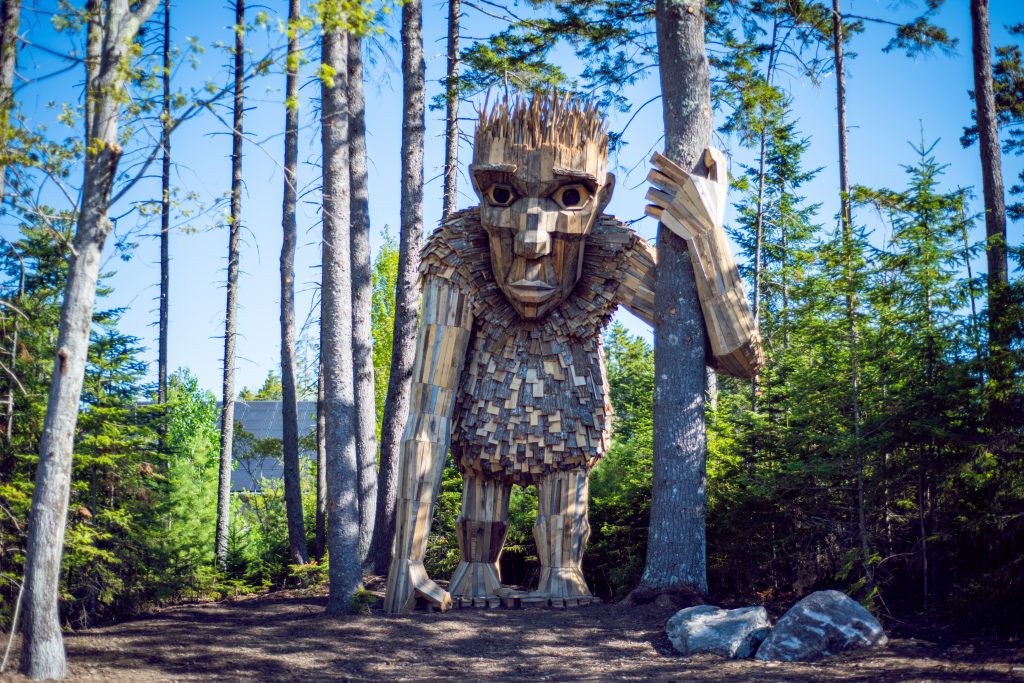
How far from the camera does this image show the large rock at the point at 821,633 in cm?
454

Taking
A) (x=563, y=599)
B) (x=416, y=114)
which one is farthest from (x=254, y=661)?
(x=416, y=114)

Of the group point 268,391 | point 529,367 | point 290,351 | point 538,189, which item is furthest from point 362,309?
point 268,391

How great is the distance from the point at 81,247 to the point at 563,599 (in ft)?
12.4

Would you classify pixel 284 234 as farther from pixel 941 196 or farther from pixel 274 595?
pixel 941 196

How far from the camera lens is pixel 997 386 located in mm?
5020

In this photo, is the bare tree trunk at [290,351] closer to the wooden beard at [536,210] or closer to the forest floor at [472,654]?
the forest floor at [472,654]

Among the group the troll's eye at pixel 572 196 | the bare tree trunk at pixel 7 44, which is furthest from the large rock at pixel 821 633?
the bare tree trunk at pixel 7 44

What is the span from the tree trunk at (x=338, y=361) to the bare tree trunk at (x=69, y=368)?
1.80 m

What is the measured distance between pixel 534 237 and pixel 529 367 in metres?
0.95

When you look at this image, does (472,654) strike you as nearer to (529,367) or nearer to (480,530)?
(480,530)

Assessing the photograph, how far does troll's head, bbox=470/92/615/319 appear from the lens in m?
5.90

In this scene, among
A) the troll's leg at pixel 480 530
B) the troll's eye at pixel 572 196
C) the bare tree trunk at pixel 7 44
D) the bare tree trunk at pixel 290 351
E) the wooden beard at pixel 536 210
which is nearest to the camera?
the wooden beard at pixel 536 210

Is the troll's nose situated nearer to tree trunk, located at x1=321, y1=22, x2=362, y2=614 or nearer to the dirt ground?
tree trunk, located at x1=321, y1=22, x2=362, y2=614

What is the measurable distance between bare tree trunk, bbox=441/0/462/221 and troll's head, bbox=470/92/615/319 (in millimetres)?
3369
